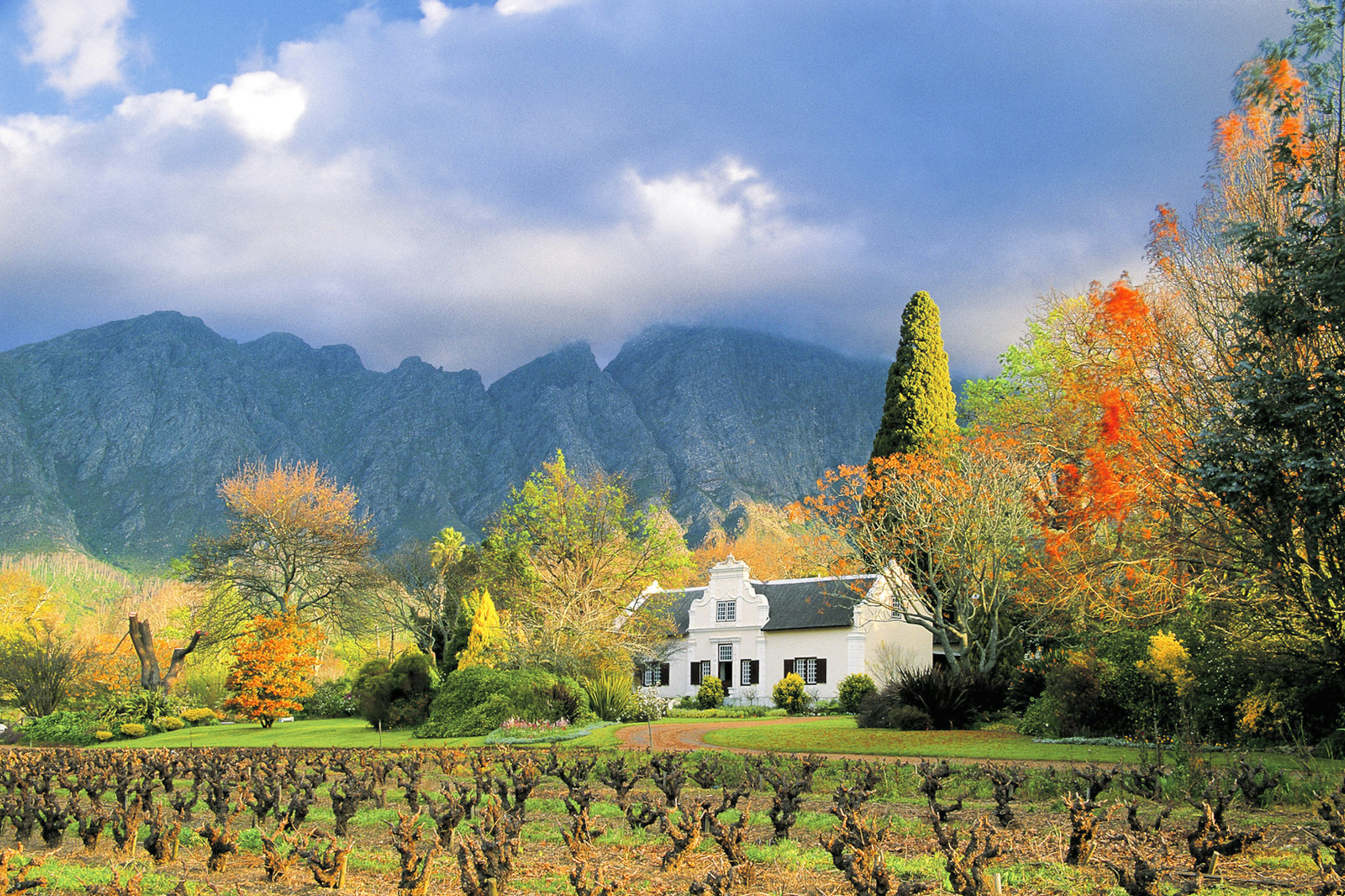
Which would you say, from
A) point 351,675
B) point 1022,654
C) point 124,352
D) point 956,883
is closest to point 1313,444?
point 956,883

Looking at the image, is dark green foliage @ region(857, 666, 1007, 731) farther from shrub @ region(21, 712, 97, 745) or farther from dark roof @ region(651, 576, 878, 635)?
shrub @ region(21, 712, 97, 745)

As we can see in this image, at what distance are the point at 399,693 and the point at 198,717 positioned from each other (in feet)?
35.5

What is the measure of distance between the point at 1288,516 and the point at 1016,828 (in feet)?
17.0

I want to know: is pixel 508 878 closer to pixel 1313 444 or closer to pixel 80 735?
pixel 1313 444

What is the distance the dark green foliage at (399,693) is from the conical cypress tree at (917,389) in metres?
15.6

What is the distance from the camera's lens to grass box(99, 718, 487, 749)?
2258cm

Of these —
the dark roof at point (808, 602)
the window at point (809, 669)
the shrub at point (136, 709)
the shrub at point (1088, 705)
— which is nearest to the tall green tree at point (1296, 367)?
the shrub at point (1088, 705)

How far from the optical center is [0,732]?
109 ft

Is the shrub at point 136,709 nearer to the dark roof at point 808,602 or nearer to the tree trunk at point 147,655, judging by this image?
the tree trunk at point 147,655

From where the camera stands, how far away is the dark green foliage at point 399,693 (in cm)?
2731

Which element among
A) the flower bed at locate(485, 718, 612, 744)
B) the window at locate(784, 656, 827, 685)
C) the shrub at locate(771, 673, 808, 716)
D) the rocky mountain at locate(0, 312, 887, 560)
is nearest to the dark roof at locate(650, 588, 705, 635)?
the window at locate(784, 656, 827, 685)

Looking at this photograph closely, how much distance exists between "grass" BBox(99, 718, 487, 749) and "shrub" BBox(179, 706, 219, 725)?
42 centimetres

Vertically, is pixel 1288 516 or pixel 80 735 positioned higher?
pixel 1288 516

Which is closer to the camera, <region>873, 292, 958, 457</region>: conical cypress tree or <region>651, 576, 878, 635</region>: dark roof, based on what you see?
<region>873, 292, 958, 457</region>: conical cypress tree
